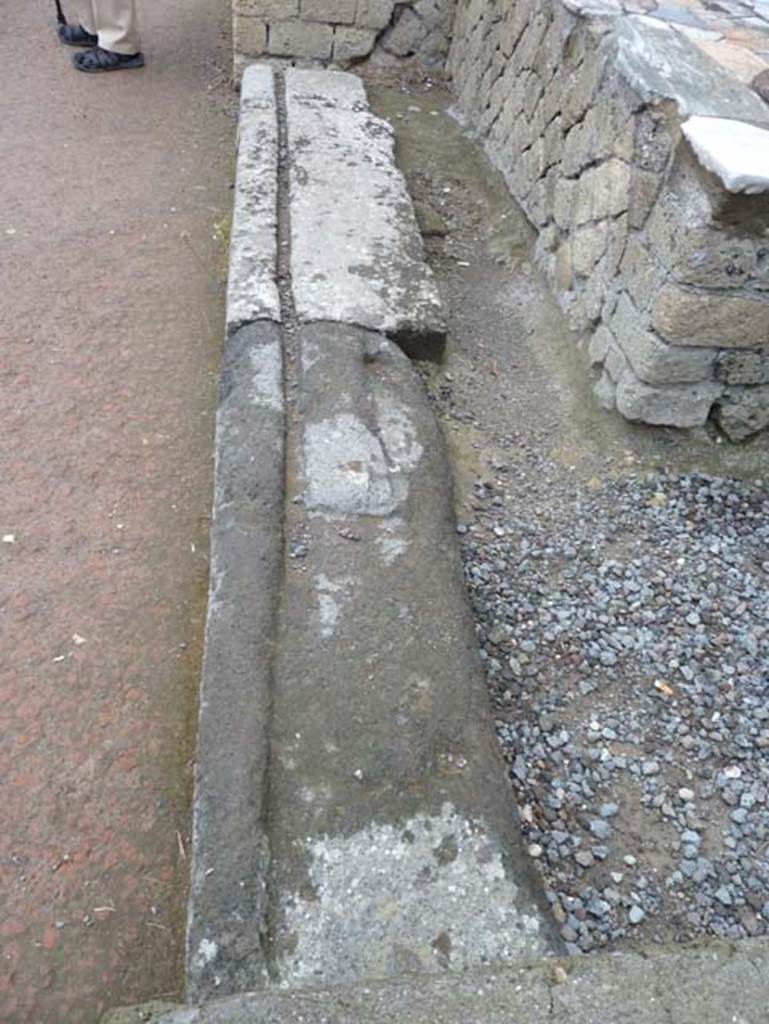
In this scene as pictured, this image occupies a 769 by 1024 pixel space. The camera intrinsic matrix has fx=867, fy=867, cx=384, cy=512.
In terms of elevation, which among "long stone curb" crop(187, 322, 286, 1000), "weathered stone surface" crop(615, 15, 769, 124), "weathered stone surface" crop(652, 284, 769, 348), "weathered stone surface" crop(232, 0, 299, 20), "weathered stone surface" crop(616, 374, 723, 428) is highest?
"weathered stone surface" crop(615, 15, 769, 124)

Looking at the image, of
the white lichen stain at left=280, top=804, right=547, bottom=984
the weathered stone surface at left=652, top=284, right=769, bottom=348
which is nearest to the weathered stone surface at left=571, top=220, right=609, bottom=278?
the weathered stone surface at left=652, top=284, right=769, bottom=348

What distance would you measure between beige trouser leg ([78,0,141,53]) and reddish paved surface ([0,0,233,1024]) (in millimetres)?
697

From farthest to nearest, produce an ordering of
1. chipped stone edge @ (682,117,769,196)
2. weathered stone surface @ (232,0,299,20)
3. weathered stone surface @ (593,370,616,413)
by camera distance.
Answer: weathered stone surface @ (232,0,299,20)
weathered stone surface @ (593,370,616,413)
chipped stone edge @ (682,117,769,196)

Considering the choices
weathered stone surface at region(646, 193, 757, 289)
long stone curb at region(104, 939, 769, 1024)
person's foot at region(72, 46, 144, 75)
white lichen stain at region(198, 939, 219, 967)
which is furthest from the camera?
person's foot at region(72, 46, 144, 75)

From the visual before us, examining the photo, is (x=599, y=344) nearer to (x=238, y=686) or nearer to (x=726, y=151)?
(x=726, y=151)

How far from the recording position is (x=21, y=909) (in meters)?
1.66

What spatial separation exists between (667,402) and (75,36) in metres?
4.65

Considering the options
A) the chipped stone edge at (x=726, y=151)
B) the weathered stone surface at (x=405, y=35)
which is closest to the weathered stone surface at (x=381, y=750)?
the chipped stone edge at (x=726, y=151)

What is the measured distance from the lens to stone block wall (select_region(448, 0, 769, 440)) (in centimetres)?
225

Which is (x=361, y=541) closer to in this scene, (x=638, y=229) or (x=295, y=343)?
(x=295, y=343)

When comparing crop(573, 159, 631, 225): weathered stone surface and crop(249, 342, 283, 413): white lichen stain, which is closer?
crop(249, 342, 283, 413): white lichen stain

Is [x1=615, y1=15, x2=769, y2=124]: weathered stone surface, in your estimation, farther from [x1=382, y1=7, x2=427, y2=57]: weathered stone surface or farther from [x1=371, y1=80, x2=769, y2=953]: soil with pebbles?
[x1=382, y1=7, x2=427, y2=57]: weathered stone surface

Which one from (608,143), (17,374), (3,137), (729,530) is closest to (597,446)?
(729,530)

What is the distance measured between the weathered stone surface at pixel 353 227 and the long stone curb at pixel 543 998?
6.38ft
